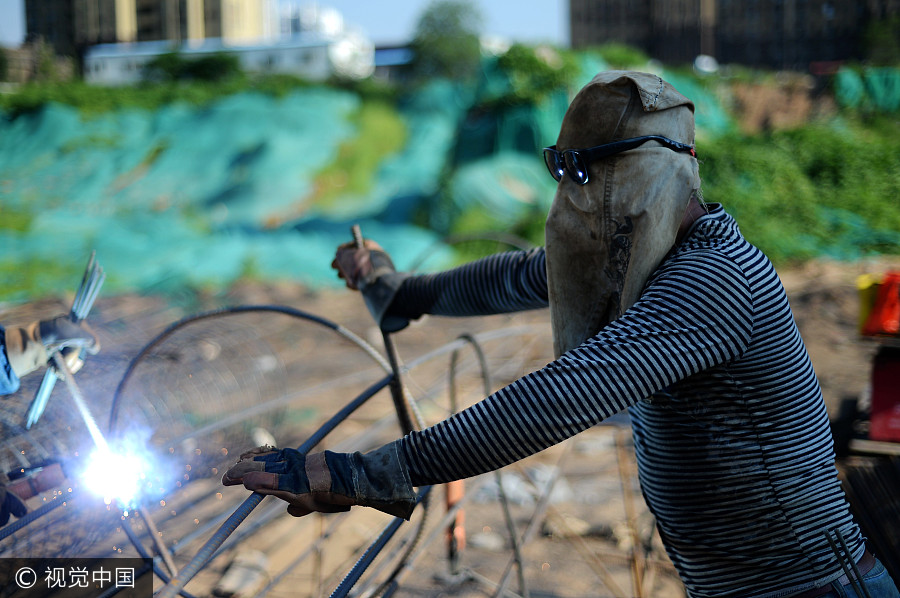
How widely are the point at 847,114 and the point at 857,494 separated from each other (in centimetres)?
1658

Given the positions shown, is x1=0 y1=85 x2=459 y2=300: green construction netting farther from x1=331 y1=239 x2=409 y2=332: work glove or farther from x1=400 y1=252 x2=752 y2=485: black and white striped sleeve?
x1=400 y1=252 x2=752 y2=485: black and white striped sleeve

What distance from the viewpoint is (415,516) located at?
361 cm

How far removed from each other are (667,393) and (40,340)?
1501mm

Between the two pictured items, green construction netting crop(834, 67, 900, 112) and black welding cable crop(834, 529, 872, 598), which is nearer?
black welding cable crop(834, 529, 872, 598)

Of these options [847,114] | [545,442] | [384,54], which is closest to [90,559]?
[545,442]

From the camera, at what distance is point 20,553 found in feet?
5.69

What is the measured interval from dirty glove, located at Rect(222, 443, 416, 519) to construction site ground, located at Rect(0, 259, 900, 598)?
878 millimetres

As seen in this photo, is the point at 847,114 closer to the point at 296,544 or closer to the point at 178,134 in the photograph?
the point at 178,134

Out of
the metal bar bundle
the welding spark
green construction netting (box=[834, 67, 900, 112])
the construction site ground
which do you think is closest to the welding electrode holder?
the construction site ground

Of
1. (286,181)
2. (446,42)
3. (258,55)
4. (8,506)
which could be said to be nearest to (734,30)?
(446,42)

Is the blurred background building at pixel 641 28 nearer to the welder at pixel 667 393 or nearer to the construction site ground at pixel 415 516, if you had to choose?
the construction site ground at pixel 415 516

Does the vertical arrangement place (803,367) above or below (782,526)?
above

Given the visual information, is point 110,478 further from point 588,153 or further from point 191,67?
point 191,67

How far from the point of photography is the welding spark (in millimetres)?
1891
